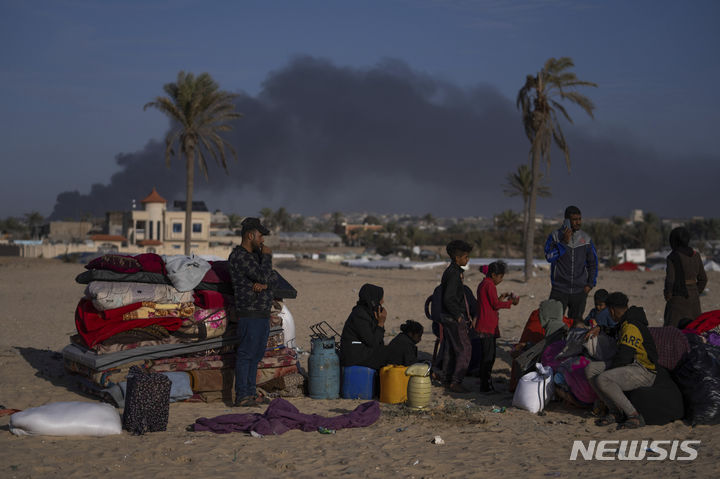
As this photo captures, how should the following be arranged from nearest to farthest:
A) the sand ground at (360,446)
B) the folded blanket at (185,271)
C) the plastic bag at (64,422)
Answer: the sand ground at (360,446)
the plastic bag at (64,422)
the folded blanket at (185,271)

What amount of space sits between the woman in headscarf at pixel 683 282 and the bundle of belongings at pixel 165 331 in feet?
15.3

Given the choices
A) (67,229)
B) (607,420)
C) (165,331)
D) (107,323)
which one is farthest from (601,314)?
(67,229)

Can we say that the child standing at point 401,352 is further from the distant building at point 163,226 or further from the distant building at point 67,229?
the distant building at point 67,229

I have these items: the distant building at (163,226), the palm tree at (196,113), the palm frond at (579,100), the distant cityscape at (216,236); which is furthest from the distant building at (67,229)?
the palm frond at (579,100)

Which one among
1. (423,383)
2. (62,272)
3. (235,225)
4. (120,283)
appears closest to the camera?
(423,383)

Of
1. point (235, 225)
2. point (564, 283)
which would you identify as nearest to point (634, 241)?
point (235, 225)

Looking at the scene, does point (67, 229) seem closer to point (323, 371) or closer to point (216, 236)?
point (216, 236)

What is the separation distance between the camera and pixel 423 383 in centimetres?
728

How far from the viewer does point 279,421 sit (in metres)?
6.41

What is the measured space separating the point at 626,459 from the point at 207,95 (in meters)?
26.7

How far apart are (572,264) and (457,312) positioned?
6.11 feet

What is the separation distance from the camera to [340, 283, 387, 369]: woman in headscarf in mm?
8047

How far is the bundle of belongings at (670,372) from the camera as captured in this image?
20.9 feet

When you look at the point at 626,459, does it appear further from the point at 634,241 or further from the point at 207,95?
the point at 634,241
